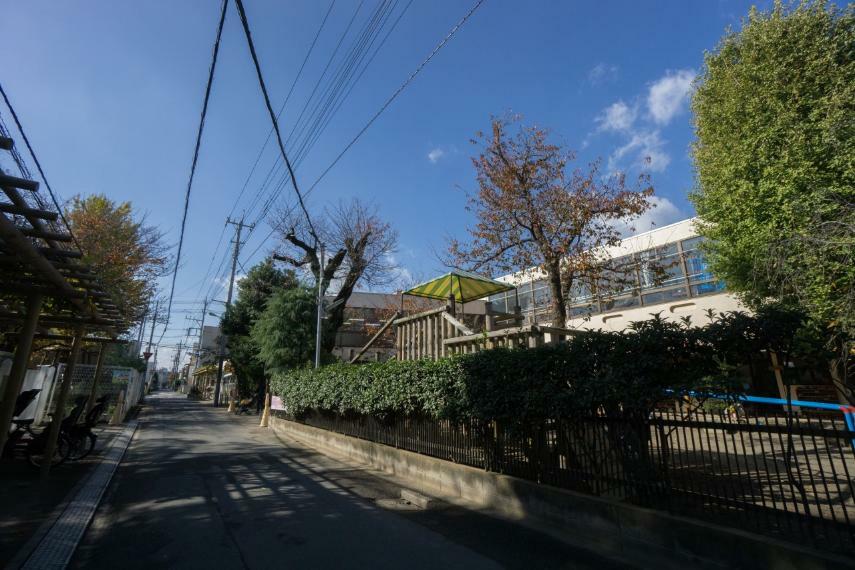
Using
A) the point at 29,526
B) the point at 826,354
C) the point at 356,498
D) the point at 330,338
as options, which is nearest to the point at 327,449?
the point at 356,498

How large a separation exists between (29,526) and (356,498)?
13.1ft

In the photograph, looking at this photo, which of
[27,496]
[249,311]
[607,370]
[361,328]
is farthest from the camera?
[361,328]

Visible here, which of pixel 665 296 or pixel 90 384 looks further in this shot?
pixel 665 296

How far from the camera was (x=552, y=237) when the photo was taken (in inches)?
560

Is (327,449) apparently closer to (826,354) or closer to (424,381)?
(424,381)

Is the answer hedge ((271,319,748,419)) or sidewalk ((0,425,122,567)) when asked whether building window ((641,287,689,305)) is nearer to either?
hedge ((271,319,748,419))

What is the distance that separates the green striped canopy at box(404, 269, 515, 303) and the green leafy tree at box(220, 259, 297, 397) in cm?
1667

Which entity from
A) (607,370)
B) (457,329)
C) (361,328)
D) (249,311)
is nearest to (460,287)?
(457,329)

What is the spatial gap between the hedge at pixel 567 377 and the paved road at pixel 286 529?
152cm

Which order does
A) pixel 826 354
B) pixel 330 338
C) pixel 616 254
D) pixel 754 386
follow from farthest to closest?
pixel 616 254 → pixel 330 338 → pixel 754 386 → pixel 826 354

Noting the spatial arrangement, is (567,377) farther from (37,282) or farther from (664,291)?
(664,291)

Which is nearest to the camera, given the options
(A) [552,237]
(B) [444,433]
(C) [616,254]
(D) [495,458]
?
(D) [495,458]

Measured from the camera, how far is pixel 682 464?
5.06 m

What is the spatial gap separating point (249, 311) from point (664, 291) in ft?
77.2
